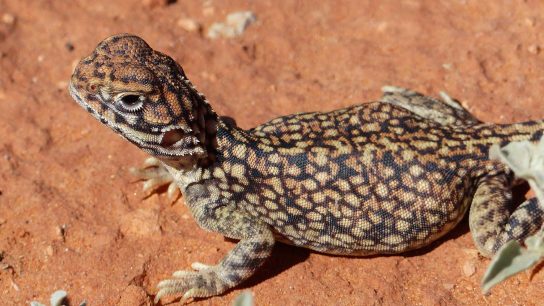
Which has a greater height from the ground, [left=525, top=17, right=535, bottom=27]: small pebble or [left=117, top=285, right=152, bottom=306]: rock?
[left=525, top=17, right=535, bottom=27]: small pebble

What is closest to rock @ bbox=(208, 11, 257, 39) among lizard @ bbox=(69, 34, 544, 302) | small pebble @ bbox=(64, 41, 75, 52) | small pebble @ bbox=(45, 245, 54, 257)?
small pebble @ bbox=(64, 41, 75, 52)

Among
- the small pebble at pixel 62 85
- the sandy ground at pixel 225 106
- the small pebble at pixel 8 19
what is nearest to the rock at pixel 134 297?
the sandy ground at pixel 225 106

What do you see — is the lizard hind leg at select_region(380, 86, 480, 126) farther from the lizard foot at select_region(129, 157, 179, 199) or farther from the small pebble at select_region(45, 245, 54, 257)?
the small pebble at select_region(45, 245, 54, 257)

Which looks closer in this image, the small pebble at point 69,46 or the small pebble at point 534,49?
the small pebble at point 534,49

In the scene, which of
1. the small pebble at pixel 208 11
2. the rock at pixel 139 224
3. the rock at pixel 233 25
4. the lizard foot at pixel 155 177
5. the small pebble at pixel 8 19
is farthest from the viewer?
the small pebble at pixel 208 11

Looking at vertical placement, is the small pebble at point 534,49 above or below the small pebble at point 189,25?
below

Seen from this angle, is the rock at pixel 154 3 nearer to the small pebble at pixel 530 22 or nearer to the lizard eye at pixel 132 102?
the lizard eye at pixel 132 102

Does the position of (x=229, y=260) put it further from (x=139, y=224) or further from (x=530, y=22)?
(x=530, y=22)
